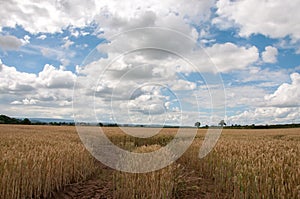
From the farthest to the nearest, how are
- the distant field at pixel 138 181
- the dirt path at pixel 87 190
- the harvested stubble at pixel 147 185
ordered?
the dirt path at pixel 87 190 < the harvested stubble at pixel 147 185 < the distant field at pixel 138 181

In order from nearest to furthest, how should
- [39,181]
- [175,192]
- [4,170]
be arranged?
1. [4,170]
2. [39,181]
3. [175,192]

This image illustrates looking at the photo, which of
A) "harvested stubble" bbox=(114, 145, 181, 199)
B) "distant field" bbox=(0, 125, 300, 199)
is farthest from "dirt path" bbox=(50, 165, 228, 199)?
"harvested stubble" bbox=(114, 145, 181, 199)

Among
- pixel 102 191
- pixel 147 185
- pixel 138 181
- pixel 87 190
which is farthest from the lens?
pixel 87 190

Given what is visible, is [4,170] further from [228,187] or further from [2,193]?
[228,187]

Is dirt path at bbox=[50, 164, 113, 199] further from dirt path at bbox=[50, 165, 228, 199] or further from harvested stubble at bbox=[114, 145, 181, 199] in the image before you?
harvested stubble at bbox=[114, 145, 181, 199]

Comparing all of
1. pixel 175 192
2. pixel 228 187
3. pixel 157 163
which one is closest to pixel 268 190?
pixel 228 187

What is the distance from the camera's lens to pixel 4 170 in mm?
6348

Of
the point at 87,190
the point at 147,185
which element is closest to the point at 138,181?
the point at 147,185

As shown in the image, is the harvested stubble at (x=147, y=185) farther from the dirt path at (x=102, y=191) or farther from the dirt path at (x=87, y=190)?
the dirt path at (x=87, y=190)

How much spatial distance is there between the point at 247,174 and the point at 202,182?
261 cm

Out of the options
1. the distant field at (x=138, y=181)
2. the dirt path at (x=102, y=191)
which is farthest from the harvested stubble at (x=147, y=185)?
the dirt path at (x=102, y=191)

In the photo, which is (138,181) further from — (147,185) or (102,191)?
(102,191)

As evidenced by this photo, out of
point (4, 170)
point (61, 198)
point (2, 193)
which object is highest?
point (4, 170)

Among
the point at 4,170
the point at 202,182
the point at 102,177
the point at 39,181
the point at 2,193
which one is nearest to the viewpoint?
the point at 2,193
